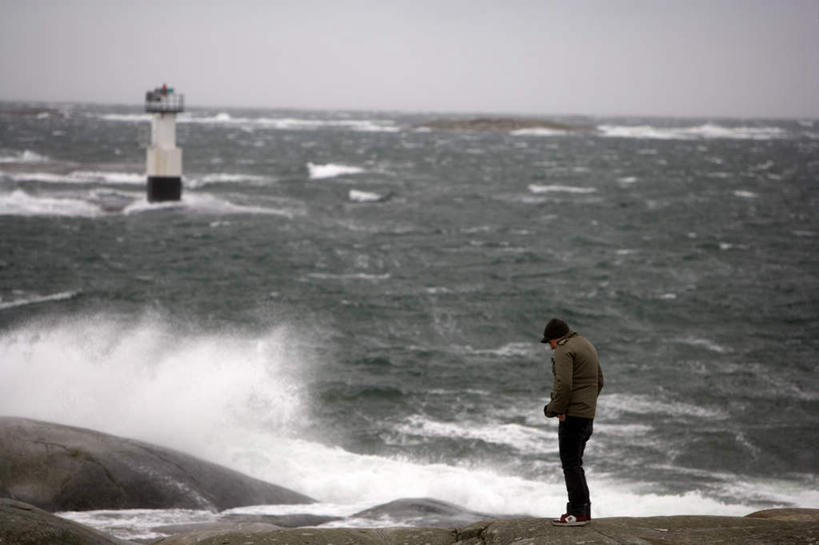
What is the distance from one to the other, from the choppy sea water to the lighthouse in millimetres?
1199

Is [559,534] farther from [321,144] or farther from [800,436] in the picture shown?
[321,144]

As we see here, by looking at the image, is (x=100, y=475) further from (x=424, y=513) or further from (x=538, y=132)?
(x=538, y=132)

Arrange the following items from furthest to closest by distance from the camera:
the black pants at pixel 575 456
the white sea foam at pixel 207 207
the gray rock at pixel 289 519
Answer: the white sea foam at pixel 207 207 → the gray rock at pixel 289 519 → the black pants at pixel 575 456

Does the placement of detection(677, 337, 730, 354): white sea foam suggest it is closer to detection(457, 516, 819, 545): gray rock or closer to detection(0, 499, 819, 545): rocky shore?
detection(0, 499, 819, 545): rocky shore

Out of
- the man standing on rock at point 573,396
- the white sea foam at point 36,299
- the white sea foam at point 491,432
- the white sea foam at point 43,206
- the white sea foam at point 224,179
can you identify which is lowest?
the white sea foam at point 491,432

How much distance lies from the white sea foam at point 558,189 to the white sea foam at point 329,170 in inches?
578

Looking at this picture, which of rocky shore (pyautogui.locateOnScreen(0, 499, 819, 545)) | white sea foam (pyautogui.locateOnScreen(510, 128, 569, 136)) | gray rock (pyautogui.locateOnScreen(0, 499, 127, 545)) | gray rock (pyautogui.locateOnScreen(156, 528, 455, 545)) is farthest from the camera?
white sea foam (pyautogui.locateOnScreen(510, 128, 569, 136))

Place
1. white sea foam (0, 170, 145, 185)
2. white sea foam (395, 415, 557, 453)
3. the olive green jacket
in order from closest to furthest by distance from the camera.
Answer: the olive green jacket
white sea foam (395, 415, 557, 453)
white sea foam (0, 170, 145, 185)

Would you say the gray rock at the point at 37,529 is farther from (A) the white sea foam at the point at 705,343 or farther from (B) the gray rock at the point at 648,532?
(A) the white sea foam at the point at 705,343

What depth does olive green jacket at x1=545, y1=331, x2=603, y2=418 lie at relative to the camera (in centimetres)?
780

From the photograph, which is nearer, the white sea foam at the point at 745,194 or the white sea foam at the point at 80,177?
the white sea foam at the point at 80,177

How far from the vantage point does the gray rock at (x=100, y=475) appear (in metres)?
10.6

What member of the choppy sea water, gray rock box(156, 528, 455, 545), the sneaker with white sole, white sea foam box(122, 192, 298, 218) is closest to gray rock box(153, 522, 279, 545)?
gray rock box(156, 528, 455, 545)

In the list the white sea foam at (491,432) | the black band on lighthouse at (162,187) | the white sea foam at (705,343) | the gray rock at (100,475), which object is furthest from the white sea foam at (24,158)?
the gray rock at (100,475)
